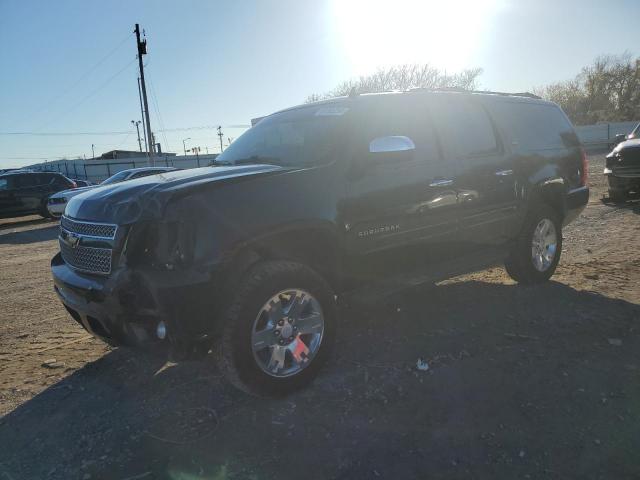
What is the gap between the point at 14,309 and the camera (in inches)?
218

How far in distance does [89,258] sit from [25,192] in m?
16.2

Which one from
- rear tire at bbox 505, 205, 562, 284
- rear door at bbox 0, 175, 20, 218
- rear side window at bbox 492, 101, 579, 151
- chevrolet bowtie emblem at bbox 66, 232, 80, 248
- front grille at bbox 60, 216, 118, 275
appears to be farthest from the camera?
rear door at bbox 0, 175, 20, 218

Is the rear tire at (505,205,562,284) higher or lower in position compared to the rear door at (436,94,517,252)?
lower

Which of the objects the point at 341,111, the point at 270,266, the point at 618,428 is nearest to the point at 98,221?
the point at 270,266

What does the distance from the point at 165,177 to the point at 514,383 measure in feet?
9.10

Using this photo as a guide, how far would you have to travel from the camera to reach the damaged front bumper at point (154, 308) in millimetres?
2680

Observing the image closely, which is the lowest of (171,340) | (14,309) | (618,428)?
(618,428)

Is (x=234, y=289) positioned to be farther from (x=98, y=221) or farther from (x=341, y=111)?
(x=341, y=111)

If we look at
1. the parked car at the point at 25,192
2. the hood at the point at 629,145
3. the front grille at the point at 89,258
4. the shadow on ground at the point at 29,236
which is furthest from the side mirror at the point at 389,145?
the parked car at the point at 25,192

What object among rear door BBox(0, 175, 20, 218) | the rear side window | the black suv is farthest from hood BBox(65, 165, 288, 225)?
rear door BBox(0, 175, 20, 218)

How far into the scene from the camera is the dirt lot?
2.49m

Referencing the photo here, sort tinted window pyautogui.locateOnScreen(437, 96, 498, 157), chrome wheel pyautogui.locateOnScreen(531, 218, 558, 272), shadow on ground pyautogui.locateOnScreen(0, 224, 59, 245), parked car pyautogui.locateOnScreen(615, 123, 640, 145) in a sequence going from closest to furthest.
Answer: tinted window pyautogui.locateOnScreen(437, 96, 498, 157) < chrome wheel pyautogui.locateOnScreen(531, 218, 558, 272) < parked car pyautogui.locateOnScreen(615, 123, 640, 145) < shadow on ground pyautogui.locateOnScreen(0, 224, 59, 245)

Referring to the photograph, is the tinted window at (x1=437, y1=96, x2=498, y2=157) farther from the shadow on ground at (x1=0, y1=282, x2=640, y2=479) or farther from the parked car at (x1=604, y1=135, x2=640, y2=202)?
the parked car at (x1=604, y1=135, x2=640, y2=202)

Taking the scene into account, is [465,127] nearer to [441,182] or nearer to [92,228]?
[441,182]
